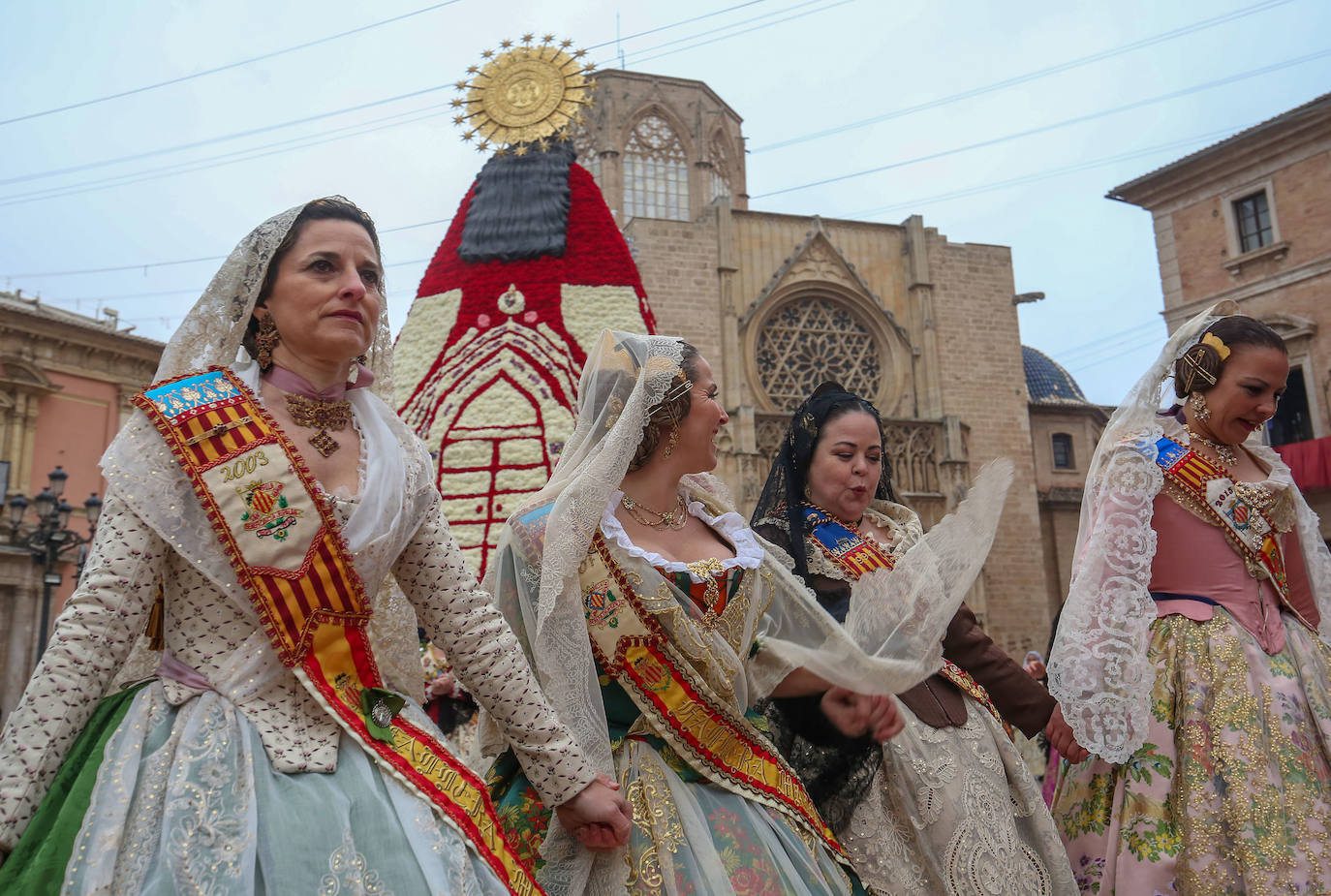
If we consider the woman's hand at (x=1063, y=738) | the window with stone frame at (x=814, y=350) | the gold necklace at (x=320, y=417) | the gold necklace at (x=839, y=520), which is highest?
the window with stone frame at (x=814, y=350)

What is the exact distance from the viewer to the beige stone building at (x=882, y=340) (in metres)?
21.3

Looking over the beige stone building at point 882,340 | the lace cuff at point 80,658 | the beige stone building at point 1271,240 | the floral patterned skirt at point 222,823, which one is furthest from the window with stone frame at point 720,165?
the floral patterned skirt at point 222,823

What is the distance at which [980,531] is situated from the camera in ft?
7.77

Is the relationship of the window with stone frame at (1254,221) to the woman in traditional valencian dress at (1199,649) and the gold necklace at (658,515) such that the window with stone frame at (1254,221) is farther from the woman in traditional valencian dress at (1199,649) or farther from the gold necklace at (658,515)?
the gold necklace at (658,515)

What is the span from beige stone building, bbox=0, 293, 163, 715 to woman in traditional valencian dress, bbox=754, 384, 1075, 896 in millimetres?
16451

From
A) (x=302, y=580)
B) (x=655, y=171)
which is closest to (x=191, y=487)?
(x=302, y=580)

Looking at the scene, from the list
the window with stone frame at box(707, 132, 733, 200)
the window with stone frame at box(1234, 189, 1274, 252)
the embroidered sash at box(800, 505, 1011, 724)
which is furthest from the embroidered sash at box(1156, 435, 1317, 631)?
the window with stone frame at box(707, 132, 733, 200)

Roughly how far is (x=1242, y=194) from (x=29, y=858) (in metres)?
19.2

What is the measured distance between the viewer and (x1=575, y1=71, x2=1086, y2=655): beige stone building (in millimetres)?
21266

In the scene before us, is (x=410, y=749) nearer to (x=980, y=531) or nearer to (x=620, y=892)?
(x=620, y=892)

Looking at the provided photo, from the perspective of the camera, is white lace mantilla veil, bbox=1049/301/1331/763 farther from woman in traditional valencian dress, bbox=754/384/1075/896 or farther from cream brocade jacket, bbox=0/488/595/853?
cream brocade jacket, bbox=0/488/595/853

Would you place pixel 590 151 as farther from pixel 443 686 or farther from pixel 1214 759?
pixel 1214 759

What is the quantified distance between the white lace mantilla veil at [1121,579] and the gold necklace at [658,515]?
4.10 feet

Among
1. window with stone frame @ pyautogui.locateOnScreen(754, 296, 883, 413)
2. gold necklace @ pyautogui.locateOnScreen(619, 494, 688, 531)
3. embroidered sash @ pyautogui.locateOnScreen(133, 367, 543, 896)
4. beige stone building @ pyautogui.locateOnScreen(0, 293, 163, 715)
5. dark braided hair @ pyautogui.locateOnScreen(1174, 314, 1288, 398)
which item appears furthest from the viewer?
window with stone frame @ pyautogui.locateOnScreen(754, 296, 883, 413)
